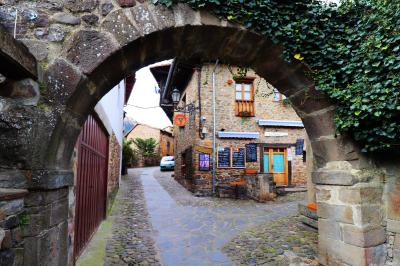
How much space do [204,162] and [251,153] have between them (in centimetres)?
179

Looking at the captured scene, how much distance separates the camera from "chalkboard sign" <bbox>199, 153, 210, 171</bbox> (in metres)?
10.4

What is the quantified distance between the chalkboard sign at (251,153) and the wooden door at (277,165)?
535 mm

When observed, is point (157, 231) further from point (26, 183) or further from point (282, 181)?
point (282, 181)

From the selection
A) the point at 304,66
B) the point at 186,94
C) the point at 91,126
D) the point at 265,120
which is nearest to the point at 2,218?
the point at 304,66

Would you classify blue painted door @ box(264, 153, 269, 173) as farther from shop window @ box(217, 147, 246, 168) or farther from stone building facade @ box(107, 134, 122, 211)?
stone building facade @ box(107, 134, 122, 211)

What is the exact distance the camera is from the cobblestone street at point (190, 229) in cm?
412

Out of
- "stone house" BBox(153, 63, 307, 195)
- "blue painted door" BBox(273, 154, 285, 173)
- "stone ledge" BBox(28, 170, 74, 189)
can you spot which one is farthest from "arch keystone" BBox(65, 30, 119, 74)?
"blue painted door" BBox(273, 154, 285, 173)

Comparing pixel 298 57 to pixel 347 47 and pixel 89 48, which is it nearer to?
pixel 347 47

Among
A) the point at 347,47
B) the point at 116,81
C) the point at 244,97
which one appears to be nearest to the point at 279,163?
the point at 244,97

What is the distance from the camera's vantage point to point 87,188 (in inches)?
180

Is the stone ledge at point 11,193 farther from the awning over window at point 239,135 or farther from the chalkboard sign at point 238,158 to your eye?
the chalkboard sign at point 238,158

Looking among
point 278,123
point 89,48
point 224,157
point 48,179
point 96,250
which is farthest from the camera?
point 278,123

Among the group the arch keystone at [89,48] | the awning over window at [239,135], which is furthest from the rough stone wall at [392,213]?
the awning over window at [239,135]

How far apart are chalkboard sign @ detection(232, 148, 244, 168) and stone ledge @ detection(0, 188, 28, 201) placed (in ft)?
30.2
